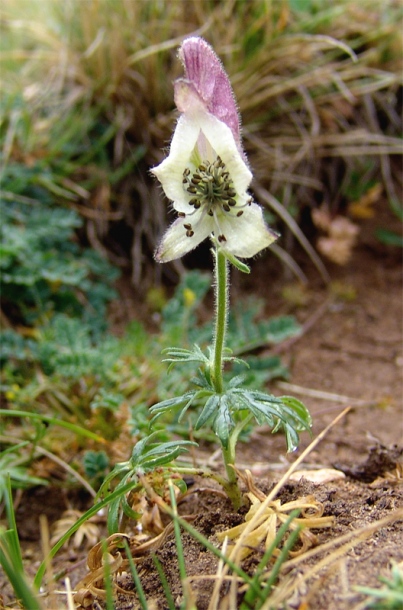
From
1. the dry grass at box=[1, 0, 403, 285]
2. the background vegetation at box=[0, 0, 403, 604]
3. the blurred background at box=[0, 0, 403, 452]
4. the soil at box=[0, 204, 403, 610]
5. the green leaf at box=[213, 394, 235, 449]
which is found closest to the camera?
the soil at box=[0, 204, 403, 610]

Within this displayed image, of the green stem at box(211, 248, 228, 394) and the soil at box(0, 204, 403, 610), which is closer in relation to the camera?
the soil at box(0, 204, 403, 610)

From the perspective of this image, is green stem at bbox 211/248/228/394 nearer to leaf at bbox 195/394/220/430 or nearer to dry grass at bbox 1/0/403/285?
leaf at bbox 195/394/220/430

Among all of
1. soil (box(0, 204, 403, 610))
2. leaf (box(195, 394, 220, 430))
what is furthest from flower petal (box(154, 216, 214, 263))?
soil (box(0, 204, 403, 610))

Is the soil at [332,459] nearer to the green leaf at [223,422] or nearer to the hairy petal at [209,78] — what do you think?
the green leaf at [223,422]

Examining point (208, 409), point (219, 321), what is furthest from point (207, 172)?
point (208, 409)

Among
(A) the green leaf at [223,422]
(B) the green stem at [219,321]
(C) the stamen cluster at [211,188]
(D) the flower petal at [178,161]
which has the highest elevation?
(D) the flower petal at [178,161]

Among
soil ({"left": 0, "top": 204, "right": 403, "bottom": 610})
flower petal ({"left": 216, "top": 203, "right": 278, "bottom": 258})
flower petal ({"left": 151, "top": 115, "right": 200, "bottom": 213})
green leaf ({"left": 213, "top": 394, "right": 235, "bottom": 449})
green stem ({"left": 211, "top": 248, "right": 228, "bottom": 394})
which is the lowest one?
soil ({"left": 0, "top": 204, "right": 403, "bottom": 610})

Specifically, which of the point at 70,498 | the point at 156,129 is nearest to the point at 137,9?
the point at 156,129

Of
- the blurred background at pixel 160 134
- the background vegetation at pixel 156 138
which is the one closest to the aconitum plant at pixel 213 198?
the background vegetation at pixel 156 138
